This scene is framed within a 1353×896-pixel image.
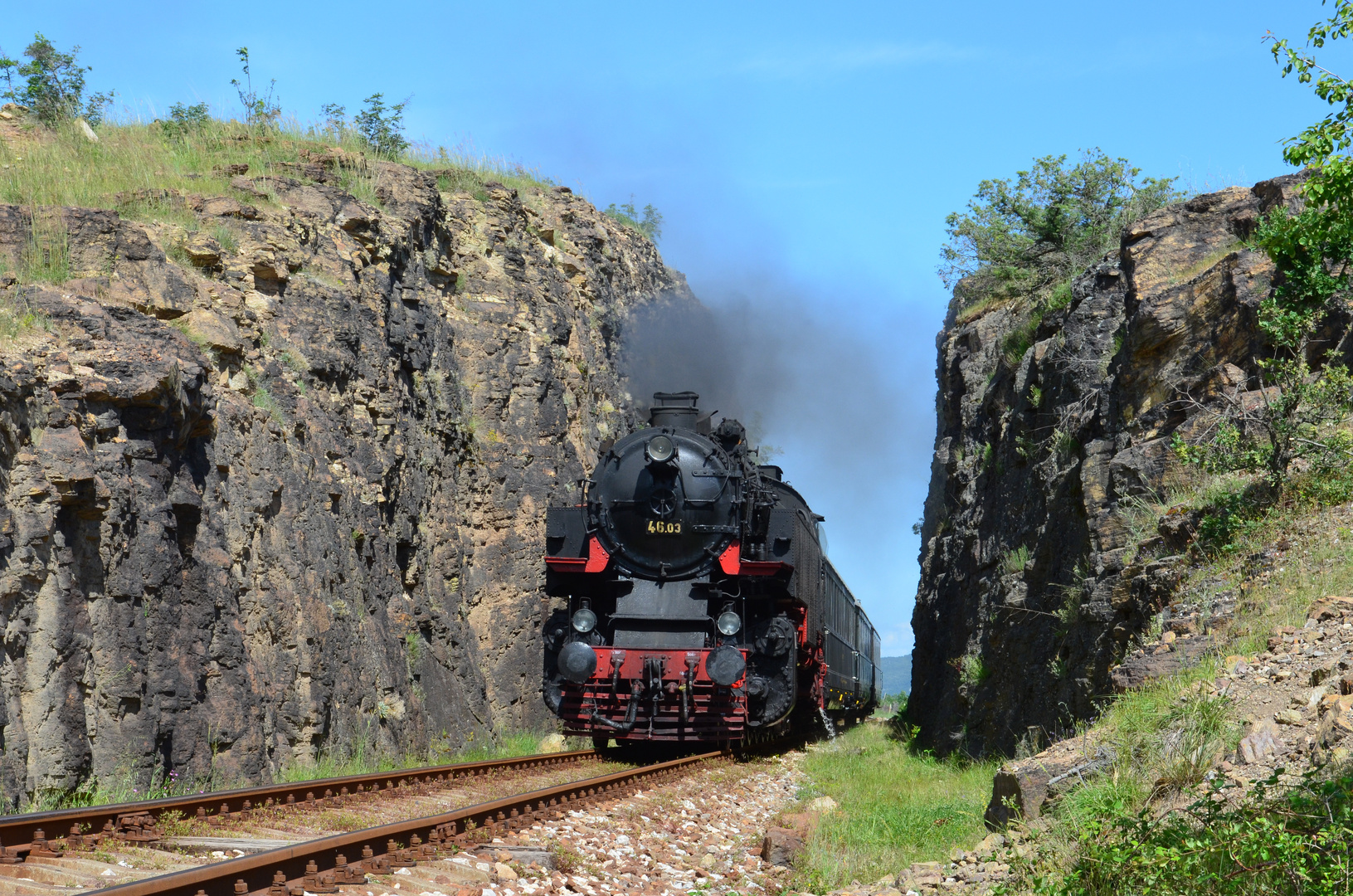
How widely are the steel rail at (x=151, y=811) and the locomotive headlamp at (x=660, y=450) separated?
4845 mm

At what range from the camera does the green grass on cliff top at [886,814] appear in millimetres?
6906

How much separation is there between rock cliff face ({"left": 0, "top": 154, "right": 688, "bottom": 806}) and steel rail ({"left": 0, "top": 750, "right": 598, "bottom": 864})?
126 cm

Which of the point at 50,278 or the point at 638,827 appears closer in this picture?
the point at 638,827

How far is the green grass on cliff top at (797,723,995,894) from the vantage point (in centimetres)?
691

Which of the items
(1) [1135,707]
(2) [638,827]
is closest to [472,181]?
(2) [638,827]

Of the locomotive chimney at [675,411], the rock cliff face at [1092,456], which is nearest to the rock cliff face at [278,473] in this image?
the locomotive chimney at [675,411]

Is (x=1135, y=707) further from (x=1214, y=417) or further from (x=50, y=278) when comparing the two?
(x=50, y=278)

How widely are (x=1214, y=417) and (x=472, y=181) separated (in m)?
15.9

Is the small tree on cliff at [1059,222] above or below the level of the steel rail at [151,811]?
above

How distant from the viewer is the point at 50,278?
10625mm

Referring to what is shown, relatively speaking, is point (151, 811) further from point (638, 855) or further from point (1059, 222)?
point (1059, 222)

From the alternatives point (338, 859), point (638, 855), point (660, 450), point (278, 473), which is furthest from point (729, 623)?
point (338, 859)

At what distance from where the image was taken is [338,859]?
211 inches

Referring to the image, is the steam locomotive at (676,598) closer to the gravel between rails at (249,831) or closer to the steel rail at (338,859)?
the gravel between rails at (249,831)
